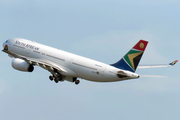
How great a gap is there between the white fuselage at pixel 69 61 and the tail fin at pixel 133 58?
34.2 inches

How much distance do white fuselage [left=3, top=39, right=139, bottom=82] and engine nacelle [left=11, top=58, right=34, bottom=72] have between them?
1.65 m

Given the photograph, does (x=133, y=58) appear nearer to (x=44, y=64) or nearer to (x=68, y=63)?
(x=68, y=63)

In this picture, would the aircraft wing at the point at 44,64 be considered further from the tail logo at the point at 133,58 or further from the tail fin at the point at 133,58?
the tail logo at the point at 133,58

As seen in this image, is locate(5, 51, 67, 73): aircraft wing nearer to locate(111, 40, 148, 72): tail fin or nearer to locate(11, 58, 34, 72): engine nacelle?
locate(11, 58, 34, 72): engine nacelle

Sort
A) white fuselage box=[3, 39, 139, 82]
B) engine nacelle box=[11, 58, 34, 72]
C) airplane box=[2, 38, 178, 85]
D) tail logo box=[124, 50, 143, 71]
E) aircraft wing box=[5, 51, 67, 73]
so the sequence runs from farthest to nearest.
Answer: engine nacelle box=[11, 58, 34, 72] → aircraft wing box=[5, 51, 67, 73] → white fuselage box=[3, 39, 139, 82] → airplane box=[2, 38, 178, 85] → tail logo box=[124, 50, 143, 71]

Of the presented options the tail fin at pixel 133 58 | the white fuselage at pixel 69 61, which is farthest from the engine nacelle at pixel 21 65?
the tail fin at pixel 133 58

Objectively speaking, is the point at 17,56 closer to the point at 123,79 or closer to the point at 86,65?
the point at 86,65

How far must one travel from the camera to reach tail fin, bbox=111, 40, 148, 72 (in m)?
50.0

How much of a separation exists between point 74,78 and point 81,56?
162 inches

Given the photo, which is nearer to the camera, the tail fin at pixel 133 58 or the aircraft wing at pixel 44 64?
the tail fin at pixel 133 58

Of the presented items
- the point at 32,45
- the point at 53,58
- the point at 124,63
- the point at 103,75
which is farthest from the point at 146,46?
the point at 32,45

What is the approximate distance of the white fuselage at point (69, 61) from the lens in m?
53.1

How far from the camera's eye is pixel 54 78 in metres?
58.6

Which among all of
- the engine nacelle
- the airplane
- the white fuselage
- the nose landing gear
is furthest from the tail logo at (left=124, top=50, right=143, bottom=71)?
the engine nacelle
